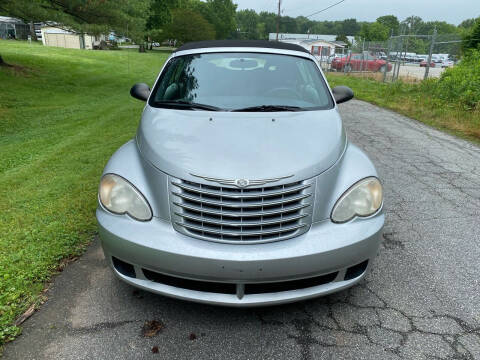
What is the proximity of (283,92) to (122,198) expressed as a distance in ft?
5.95

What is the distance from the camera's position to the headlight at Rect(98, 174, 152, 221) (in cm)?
237

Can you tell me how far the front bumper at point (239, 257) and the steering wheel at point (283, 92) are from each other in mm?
1528

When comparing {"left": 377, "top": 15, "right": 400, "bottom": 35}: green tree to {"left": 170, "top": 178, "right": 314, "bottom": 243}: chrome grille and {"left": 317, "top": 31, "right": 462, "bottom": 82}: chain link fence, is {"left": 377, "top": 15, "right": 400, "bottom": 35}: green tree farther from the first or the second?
{"left": 170, "top": 178, "right": 314, "bottom": 243}: chrome grille

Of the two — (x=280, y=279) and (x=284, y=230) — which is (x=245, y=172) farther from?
(x=280, y=279)

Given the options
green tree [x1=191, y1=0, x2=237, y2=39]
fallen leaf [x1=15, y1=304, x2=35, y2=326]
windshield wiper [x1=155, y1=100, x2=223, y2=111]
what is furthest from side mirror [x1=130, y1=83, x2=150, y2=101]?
green tree [x1=191, y1=0, x2=237, y2=39]

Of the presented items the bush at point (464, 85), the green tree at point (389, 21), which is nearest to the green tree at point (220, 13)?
the green tree at point (389, 21)

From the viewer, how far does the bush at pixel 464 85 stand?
9391mm

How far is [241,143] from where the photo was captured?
99.5 inches

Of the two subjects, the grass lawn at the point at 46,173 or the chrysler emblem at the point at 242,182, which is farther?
the grass lawn at the point at 46,173

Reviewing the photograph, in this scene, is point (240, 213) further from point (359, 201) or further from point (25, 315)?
point (25, 315)

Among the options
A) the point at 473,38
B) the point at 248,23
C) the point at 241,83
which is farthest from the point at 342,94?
the point at 248,23

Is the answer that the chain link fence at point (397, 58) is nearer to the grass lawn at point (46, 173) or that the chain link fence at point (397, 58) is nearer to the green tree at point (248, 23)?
the grass lawn at point (46, 173)

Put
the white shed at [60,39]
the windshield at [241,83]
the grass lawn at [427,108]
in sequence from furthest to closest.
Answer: the white shed at [60,39], the grass lawn at [427,108], the windshield at [241,83]

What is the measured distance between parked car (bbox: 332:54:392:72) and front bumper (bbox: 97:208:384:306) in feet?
76.8
